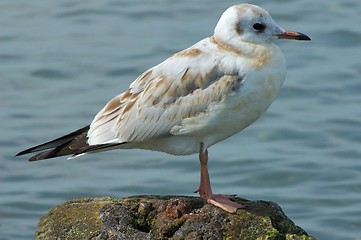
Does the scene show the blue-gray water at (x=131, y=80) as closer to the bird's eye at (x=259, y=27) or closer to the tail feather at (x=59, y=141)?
the tail feather at (x=59, y=141)

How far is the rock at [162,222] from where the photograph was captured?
824cm

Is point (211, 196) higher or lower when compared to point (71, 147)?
lower

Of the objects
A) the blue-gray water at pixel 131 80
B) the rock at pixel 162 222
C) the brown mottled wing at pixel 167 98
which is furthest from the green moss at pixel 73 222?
the blue-gray water at pixel 131 80

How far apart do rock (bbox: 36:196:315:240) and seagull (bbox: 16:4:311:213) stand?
526 millimetres

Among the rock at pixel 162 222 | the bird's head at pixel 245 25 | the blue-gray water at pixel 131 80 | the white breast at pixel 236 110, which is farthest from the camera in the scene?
the blue-gray water at pixel 131 80

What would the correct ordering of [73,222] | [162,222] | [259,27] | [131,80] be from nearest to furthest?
[162,222] < [73,222] < [259,27] < [131,80]

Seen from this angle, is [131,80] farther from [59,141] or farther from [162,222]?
[162,222]

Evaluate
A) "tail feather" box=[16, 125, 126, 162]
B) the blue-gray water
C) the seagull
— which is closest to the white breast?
the seagull

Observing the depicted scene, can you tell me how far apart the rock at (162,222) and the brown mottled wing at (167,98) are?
32.6 inches

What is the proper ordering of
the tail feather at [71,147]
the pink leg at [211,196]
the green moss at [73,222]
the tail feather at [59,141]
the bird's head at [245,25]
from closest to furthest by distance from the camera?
the green moss at [73,222] < the pink leg at [211,196] < the bird's head at [245,25] < the tail feather at [71,147] < the tail feather at [59,141]

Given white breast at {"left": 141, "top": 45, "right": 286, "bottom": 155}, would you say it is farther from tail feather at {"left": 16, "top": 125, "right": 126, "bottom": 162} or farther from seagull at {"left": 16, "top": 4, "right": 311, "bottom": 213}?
tail feather at {"left": 16, "top": 125, "right": 126, "bottom": 162}

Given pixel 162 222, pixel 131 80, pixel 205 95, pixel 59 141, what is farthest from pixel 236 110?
pixel 131 80

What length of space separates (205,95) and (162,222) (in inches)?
54.7

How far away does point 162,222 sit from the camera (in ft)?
27.3
